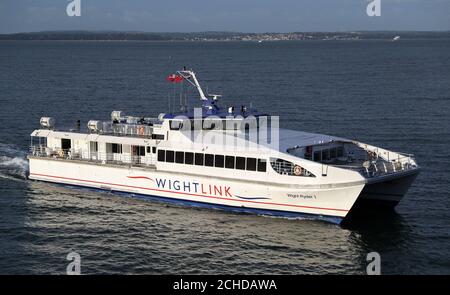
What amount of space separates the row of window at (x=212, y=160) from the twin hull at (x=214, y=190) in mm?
653

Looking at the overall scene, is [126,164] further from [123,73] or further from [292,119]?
[123,73]

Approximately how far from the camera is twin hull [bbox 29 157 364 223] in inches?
1206

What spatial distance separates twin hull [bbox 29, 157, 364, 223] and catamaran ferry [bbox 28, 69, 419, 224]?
48 mm

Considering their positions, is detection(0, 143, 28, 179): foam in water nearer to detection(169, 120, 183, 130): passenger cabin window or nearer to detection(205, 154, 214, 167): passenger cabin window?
detection(169, 120, 183, 130): passenger cabin window

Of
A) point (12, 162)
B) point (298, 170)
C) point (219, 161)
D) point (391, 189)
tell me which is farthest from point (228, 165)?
point (12, 162)

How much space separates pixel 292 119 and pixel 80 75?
64.3 m

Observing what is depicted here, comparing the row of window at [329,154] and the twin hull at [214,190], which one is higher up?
the row of window at [329,154]

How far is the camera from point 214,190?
33.0 m

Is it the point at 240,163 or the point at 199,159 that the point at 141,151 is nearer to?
the point at 199,159

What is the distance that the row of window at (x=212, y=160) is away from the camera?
104ft

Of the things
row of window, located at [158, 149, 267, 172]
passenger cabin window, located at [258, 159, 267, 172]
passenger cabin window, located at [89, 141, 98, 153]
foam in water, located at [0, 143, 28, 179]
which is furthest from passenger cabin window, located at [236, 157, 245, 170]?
foam in water, located at [0, 143, 28, 179]

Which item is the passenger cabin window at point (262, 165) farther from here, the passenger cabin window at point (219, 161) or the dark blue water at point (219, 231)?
the dark blue water at point (219, 231)

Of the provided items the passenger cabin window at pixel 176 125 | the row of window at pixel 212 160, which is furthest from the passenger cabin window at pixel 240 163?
the passenger cabin window at pixel 176 125

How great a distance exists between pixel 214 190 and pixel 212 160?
1.50 metres
